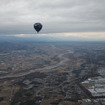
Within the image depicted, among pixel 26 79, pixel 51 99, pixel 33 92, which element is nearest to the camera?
pixel 51 99

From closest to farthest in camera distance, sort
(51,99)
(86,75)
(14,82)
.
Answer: (51,99) < (14,82) < (86,75)

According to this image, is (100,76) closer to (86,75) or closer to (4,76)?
(86,75)

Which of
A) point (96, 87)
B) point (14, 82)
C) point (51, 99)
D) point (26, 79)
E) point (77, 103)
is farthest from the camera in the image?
point (26, 79)

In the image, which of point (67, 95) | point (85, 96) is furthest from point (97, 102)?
point (67, 95)

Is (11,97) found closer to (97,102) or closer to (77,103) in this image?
(77,103)

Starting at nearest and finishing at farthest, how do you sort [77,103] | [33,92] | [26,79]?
[77,103] → [33,92] → [26,79]

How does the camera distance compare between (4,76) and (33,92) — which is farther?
(4,76)

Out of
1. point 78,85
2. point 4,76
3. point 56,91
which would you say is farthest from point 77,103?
point 4,76

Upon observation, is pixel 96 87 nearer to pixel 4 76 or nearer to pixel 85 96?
pixel 85 96

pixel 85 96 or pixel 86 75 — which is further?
pixel 86 75
